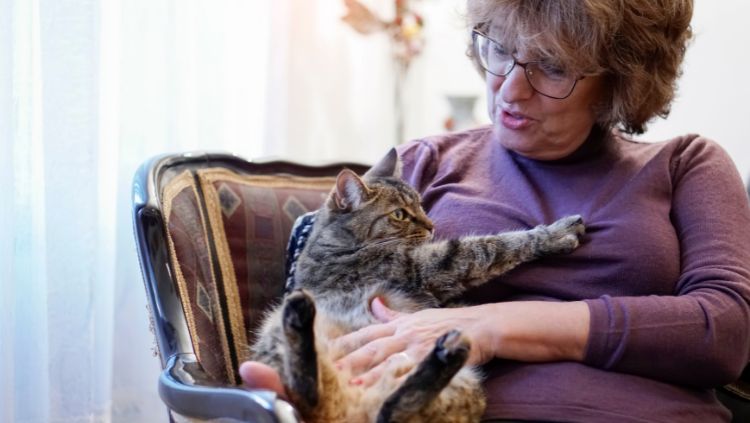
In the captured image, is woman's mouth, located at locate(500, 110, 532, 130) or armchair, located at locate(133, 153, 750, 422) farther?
woman's mouth, located at locate(500, 110, 532, 130)

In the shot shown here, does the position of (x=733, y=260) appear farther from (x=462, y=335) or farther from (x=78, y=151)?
(x=78, y=151)

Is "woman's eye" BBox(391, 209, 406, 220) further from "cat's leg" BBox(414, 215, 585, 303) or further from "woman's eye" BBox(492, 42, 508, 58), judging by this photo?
"woman's eye" BBox(492, 42, 508, 58)

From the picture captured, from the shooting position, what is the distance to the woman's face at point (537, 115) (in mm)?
1281

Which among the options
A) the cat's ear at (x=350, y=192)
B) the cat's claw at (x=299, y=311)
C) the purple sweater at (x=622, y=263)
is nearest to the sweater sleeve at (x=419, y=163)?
the purple sweater at (x=622, y=263)

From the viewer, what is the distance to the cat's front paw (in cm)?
121

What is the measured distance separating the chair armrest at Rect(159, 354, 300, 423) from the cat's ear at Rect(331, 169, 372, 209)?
446 millimetres

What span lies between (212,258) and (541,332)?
0.61 m

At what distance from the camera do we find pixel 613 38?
127 centimetres

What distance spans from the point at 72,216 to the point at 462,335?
920mm

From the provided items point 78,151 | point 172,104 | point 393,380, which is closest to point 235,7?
point 172,104

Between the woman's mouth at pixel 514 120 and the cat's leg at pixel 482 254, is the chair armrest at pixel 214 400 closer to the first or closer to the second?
the cat's leg at pixel 482 254

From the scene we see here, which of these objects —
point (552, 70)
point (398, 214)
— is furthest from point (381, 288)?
point (552, 70)

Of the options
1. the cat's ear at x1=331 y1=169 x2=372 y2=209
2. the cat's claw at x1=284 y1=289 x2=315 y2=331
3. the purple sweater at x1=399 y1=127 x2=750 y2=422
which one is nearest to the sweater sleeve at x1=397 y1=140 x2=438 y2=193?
the purple sweater at x1=399 y1=127 x2=750 y2=422

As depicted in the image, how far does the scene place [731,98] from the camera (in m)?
2.35
